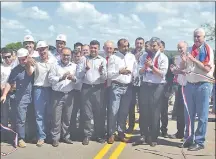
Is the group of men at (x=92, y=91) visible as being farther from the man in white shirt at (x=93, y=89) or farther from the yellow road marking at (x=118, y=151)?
the yellow road marking at (x=118, y=151)

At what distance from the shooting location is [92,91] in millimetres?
7676

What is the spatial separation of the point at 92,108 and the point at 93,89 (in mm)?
440

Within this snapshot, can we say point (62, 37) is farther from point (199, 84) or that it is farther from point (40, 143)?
point (199, 84)

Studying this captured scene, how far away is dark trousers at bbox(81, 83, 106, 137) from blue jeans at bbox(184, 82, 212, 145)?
1.82m

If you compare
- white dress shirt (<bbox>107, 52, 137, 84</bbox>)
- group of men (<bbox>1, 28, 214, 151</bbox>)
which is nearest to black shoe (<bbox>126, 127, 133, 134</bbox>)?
group of men (<bbox>1, 28, 214, 151</bbox>)

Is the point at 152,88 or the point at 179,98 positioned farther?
the point at 179,98

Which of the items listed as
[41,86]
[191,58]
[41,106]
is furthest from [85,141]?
[191,58]

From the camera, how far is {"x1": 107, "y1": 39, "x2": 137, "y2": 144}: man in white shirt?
766 cm

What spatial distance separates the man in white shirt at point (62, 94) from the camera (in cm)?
740

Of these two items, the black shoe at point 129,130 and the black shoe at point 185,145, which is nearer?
the black shoe at point 185,145

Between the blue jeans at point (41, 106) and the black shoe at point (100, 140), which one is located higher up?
the blue jeans at point (41, 106)

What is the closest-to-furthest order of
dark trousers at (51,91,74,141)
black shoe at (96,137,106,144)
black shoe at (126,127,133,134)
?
dark trousers at (51,91,74,141) → black shoe at (96,137,106,144) → black shoe at (126,127,133,134)

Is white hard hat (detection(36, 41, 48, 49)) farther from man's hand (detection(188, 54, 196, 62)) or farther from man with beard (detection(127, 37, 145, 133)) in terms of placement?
man's hand (detection(188, 54, 196, 62))

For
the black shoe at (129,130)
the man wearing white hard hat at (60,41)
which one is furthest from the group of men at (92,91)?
the black shoe at (129,130)
